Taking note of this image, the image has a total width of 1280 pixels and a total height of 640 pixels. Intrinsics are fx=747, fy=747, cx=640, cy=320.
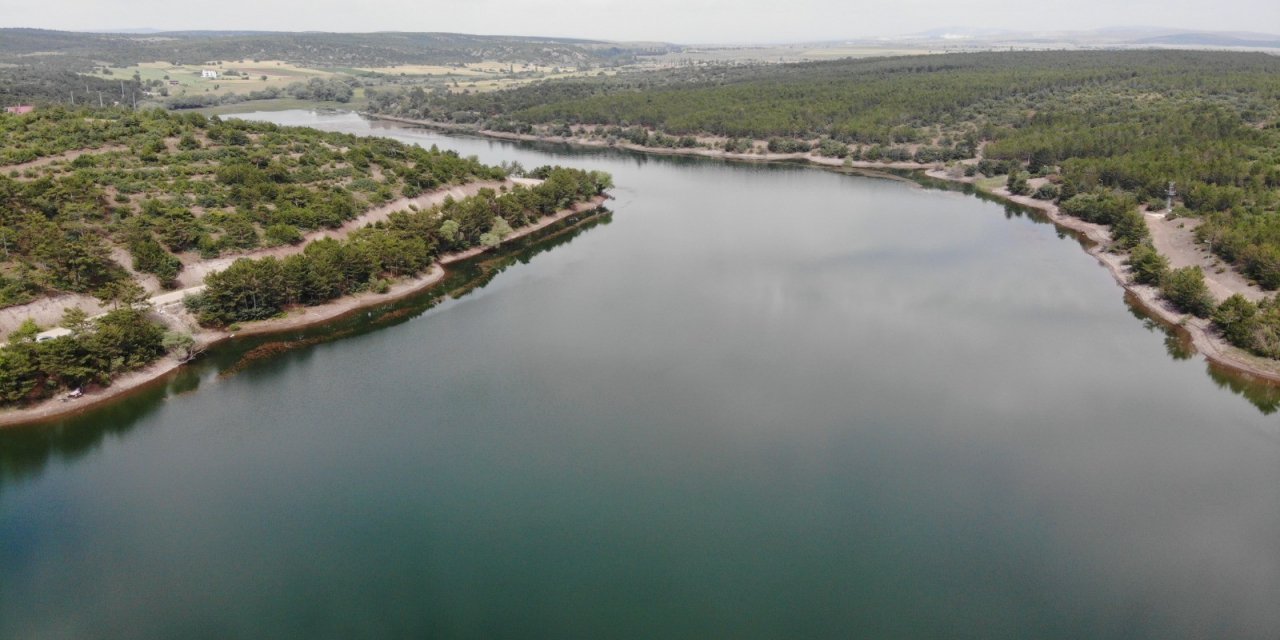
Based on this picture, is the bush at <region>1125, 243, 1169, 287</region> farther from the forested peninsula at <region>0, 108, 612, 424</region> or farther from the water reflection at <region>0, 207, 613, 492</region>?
the forested peninsula at <region>0, 108, 612, 424</region>

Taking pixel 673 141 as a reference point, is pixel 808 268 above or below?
below

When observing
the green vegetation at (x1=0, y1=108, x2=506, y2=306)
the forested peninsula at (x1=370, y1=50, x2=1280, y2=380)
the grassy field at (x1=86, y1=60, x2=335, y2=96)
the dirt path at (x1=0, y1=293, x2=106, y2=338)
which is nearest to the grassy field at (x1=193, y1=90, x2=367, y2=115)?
the forested peninsula at (x1=370, y1=50, x2=1280, y2=380)

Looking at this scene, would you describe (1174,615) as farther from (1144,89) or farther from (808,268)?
(1144,89)

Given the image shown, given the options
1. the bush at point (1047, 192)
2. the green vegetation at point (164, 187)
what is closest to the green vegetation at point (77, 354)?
the green vegetation at point (164, 187)

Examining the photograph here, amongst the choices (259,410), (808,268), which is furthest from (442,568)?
(808,268)

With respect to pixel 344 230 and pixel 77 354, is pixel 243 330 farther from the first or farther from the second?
pixel 344 230

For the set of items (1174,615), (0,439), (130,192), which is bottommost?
(1174,615)

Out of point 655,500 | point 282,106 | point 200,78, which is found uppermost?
point 200,78

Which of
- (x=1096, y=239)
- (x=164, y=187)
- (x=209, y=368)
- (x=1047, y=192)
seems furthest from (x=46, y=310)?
(x=1047, y=192)
